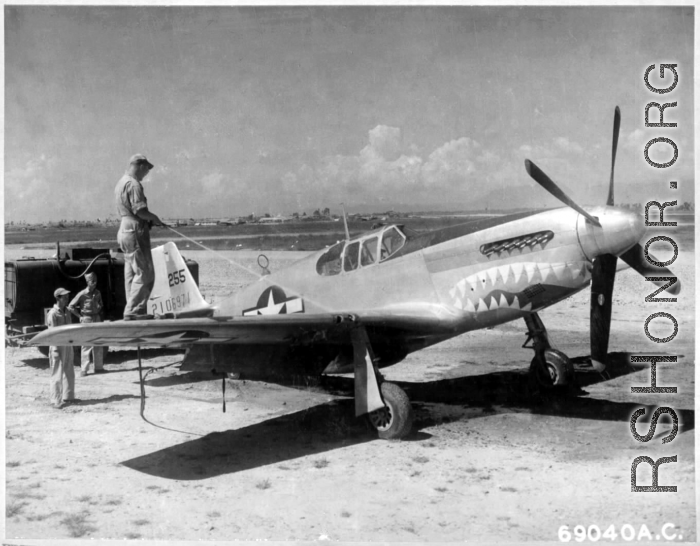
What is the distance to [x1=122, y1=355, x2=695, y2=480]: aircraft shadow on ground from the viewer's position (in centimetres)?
584

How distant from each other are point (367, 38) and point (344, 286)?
3.06 m

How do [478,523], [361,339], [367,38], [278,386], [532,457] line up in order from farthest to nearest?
[278,386] < [367,38] < [361,339] < [532,457] < [478,523]

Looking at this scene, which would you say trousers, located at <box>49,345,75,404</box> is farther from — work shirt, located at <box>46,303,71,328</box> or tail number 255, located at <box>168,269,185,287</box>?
tail number 255, located at <box>168,269,185,287</box>

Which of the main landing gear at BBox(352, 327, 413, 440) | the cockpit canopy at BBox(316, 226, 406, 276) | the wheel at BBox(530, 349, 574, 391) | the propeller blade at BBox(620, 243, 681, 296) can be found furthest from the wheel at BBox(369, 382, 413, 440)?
the propeller blade at BBox(620, 243, 681, 296)

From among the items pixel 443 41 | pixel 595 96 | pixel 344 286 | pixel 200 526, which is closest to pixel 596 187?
pixel 595 96

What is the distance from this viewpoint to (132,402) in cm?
805

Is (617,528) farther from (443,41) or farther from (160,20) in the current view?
(160,20)

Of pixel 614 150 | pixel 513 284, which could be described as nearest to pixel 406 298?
pixel 513 284

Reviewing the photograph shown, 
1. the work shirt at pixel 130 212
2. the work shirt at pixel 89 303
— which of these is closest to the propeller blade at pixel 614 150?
the work shirt at pixel 130 212

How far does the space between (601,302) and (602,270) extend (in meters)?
0.44

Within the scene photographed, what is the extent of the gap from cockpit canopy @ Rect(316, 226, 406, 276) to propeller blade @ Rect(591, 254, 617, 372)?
2.08 m

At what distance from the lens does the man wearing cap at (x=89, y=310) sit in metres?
9.55

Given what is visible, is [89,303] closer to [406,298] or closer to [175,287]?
[175,287]

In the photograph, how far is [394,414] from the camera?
6.30m
